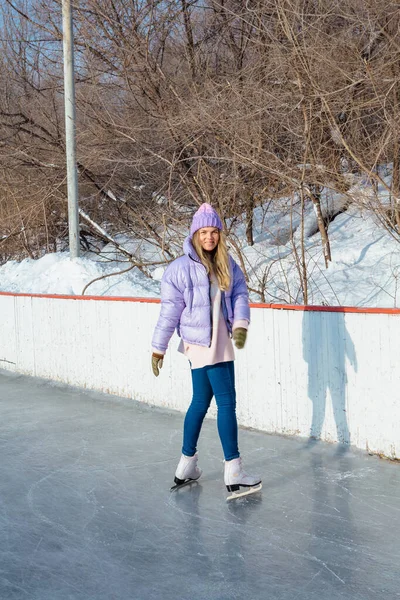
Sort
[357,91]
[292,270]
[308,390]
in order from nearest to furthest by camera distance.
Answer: [308,390]
[357,91]
[292,270]

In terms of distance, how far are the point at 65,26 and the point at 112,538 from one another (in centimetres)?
854

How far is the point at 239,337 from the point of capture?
3865 millimetres

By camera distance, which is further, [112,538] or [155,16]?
[155,16]

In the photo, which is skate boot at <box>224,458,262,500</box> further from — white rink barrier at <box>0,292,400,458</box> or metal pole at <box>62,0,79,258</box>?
metal pole at <box>62,0,79,258</box>

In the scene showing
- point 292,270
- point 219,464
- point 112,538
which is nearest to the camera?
point 112,538

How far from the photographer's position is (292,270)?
10008mm

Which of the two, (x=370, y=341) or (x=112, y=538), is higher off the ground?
(x=370, y=341)

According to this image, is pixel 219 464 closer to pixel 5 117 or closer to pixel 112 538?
pixel 112 538

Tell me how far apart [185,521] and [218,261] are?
1.28 metres

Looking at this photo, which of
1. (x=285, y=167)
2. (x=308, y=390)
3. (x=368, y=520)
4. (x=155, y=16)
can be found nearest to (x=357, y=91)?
(x=285, y=167)

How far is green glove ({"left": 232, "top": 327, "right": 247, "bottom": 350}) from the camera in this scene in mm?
3854

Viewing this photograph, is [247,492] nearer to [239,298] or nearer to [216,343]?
[216,343]

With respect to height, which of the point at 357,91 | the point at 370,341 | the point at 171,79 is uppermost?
the point at 171,79

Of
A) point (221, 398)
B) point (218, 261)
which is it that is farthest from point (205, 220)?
point (221, 398)
